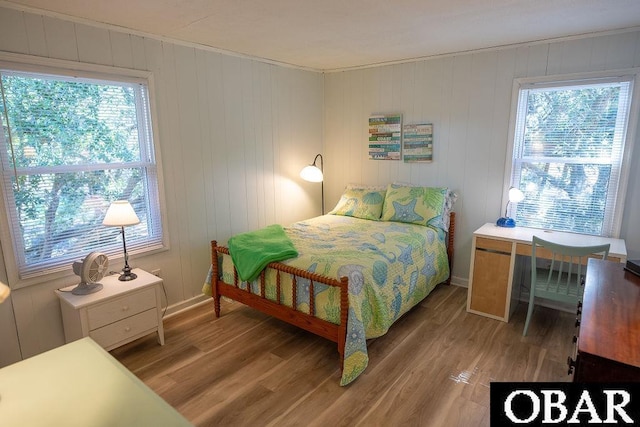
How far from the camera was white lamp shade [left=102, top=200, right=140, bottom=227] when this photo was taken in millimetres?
2531

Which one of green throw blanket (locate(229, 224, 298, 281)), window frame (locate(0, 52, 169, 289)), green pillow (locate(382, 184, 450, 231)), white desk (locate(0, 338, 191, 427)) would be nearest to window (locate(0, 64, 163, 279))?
window frame (locate(0, 52, 169, 289))

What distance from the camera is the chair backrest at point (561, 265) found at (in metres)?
2.48

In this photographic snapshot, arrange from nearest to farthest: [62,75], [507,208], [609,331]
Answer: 1. [609,331]
2. [62,75]
3. [507,208]

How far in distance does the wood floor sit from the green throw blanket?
1.87 ft

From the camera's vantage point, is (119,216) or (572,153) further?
(572,153)

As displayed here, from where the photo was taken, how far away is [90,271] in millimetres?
2471

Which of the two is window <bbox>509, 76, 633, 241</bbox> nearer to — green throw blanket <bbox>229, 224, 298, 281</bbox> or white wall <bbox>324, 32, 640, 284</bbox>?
white wall <bbox>324, 32, 640, 284</bbox>

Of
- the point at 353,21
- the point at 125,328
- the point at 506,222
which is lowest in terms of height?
the point at 125,328

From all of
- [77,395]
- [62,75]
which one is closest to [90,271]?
[62,75]

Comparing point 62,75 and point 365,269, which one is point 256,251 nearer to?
point 365,269

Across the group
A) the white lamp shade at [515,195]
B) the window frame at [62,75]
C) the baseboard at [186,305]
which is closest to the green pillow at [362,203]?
the white lamp shade at [515,195]

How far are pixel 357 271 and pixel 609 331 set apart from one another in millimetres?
1417

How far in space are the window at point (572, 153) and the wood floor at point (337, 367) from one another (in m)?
0.88

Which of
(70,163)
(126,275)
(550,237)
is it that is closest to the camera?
(70,163)
